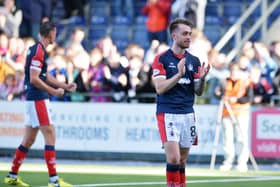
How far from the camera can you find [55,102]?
67.6 feet

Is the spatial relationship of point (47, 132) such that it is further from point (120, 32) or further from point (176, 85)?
point (120, 32)

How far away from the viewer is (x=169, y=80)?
11.5 meters

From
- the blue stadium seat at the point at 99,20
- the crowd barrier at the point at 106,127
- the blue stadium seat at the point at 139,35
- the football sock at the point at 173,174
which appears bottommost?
the crowd barrier at the point at 106,127

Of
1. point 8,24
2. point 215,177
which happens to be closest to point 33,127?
point 215,177

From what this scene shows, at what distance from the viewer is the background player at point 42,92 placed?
14000mm

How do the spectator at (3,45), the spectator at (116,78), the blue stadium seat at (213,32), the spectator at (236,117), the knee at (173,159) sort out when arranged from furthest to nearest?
1. the blue stadium seat at (213,32)
2. the spectator at (3,45)
3. the spectator at (116,78)
4. the spectator at (236,117)
5. the knee at (173,159)

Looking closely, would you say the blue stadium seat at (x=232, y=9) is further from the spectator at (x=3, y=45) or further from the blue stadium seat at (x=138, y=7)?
the spectator at (x=3, y=45)

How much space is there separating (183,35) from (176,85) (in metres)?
0.67

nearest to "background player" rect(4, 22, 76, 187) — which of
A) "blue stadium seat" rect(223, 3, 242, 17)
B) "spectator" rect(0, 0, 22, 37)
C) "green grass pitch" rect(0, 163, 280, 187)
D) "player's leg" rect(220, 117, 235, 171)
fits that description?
"green grass pitch" rect(0, 163, 280, 187)

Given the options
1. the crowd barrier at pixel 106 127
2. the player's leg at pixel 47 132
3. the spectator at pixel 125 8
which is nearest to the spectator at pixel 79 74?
the crowd barrier at pixel 106 127

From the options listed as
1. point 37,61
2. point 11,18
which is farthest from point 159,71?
point 11,18

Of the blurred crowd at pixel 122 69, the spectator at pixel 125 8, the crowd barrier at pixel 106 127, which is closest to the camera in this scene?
the blurred crowd at pixel 122 69

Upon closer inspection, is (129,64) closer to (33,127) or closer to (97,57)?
(97,57)

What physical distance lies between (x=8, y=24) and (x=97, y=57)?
396 cm
